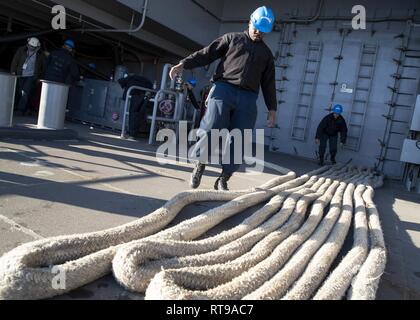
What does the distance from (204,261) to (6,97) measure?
15.2ft

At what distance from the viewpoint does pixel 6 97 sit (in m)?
5.27

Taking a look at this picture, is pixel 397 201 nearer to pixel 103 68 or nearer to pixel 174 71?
pixel 174 71

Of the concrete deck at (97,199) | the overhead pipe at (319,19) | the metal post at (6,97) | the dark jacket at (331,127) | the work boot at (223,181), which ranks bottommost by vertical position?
the concrete deck at (97,199)

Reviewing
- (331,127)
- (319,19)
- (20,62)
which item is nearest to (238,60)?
(331,127)

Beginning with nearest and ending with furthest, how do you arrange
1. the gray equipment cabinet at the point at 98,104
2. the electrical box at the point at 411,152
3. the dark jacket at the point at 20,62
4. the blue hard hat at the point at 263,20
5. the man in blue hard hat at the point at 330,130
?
1. the blue hard hat at the point at 263,20
2. the electrical box at the point at 411,152
3. the dark jacket at the point at 20,62
4. the gray equipment cabinet at the point at 98,104
5. the man in blue hard hat at the point at 330,130

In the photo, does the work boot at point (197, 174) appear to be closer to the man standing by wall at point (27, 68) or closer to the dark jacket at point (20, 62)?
the man standing by wall at point (27, 68)

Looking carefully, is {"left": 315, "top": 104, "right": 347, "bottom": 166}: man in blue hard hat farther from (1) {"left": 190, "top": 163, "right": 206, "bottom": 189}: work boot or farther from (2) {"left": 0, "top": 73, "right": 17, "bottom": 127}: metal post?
(2) {"left": 0, "top": 73, "right": 17, "bottom": 127}: metal post

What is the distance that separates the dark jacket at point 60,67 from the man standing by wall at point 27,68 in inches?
19.3

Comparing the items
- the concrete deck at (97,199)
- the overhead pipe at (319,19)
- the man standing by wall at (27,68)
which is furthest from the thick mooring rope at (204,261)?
the overhead pipe at (319,19)

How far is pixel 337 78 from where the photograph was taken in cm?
1049

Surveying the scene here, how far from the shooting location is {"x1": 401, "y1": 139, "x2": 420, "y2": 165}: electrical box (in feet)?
25.2

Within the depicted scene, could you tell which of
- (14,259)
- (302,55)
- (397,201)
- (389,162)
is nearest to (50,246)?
(14,259)

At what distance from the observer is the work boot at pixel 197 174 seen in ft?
11.7
